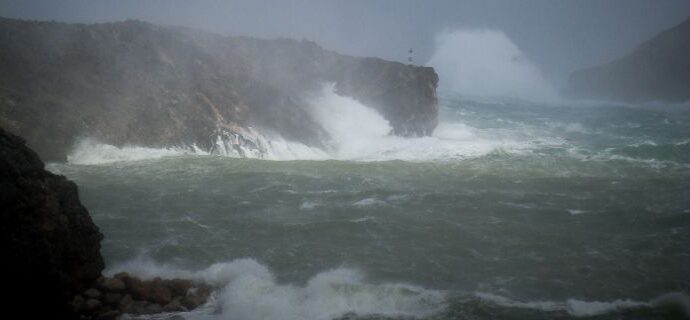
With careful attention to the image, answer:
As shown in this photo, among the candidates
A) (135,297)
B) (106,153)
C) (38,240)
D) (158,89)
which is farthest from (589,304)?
(158,89)

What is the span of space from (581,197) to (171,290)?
1650 centimetres

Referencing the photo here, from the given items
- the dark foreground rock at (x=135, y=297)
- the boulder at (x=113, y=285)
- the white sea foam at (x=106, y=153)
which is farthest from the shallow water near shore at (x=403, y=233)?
the boulder at (x=113, y=285)

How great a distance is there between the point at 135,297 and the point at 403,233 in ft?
26.7

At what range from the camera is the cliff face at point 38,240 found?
8680 mm

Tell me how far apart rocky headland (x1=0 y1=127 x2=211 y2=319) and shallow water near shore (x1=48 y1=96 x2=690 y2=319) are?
3.29 ft

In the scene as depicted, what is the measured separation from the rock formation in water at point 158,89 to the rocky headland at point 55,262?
664 inches

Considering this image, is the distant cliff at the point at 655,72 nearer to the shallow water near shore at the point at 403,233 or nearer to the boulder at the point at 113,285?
the shallow water near shore at the point at 403,233

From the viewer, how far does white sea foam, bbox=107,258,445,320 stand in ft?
34.3

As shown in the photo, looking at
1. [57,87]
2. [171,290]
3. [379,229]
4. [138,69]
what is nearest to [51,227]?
[171,290]

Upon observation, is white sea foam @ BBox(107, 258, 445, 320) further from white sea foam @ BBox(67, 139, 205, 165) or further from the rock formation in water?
the rock formation in water

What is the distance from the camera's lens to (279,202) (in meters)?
19.2

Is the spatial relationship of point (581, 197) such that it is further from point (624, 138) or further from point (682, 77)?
point (682, 77)

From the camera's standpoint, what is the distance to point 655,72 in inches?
4006

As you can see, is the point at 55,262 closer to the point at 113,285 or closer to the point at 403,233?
the point at 113,285
